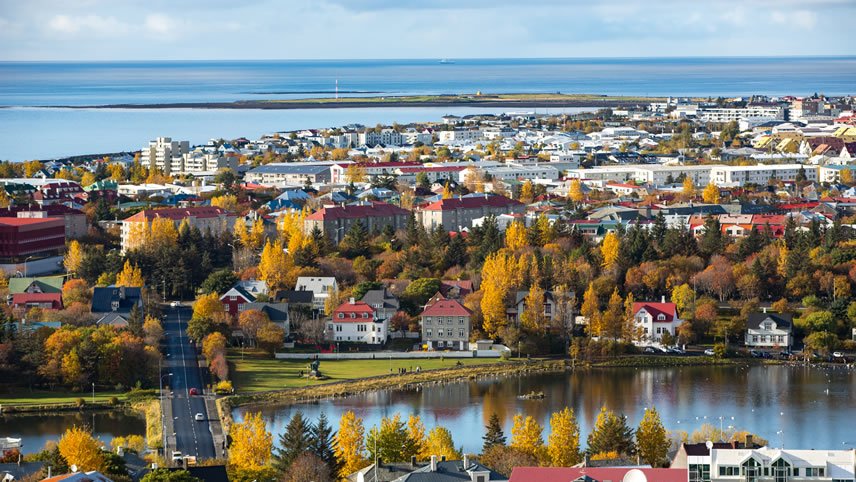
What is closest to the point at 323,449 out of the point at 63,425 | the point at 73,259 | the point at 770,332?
the point at 63,425

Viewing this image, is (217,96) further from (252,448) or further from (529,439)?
(529,439)

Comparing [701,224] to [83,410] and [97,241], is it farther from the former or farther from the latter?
[83,410]

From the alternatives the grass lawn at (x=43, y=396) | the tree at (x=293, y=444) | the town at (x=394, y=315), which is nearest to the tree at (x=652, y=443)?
the town at (x=394, y=315)

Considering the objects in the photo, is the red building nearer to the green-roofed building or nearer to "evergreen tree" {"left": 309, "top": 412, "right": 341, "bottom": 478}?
the green-roofed building

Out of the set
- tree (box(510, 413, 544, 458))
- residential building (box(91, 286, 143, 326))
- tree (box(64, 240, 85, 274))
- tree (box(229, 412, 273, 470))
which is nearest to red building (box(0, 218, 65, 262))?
tree (box(64, 240, 85, 274))

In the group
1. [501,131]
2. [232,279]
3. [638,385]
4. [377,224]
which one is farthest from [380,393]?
[501,131]

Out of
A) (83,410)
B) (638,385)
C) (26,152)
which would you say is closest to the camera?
(83,410)

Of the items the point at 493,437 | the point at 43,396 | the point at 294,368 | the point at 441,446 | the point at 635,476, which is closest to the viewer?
the point at 635,476
